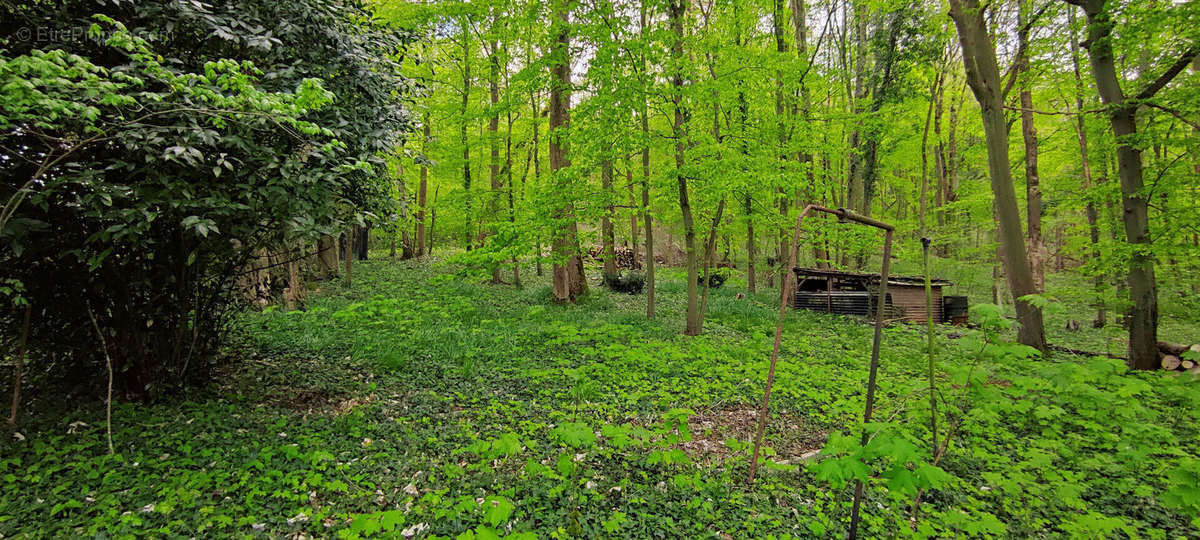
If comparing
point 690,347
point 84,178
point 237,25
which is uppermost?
point 237,25

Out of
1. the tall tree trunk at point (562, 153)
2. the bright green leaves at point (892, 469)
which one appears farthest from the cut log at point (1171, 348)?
the tall tree trunk at point (562, 153)

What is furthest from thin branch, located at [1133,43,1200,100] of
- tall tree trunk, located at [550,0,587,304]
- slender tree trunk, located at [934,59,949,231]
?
slender tree trunk, located at [934,59,949,231]

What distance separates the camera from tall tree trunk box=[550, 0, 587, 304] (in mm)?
7617

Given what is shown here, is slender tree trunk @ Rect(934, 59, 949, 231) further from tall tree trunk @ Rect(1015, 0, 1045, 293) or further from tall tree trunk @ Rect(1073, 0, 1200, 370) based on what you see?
tall tree trunk @ Rect(1073, 0, 1200, 370)

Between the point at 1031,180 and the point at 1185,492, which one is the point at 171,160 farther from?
the point at 1031,180

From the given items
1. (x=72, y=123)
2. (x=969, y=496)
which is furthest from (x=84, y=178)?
(x=969, y=496)

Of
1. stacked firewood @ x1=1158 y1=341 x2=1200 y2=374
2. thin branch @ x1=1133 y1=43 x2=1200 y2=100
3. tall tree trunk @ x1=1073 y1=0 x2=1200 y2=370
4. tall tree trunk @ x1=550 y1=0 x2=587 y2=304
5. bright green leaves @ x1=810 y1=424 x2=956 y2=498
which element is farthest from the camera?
tall tree trunk @ x1=550 y1=0 x2=587 y2=304

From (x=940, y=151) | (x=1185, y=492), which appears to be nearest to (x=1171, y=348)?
(x=1185, y=492)

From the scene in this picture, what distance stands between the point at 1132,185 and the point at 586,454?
314 inches

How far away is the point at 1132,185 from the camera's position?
5.70m

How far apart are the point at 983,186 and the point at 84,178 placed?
20.5 m

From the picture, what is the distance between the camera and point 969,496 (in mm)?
3295

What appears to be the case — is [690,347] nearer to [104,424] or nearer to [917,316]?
[104,424]

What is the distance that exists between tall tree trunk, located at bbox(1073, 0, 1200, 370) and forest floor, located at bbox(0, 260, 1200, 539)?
1199mm
